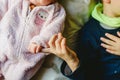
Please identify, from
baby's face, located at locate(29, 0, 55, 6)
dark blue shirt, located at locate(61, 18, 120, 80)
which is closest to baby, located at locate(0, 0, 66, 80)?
baby's face, located at locate(29, 0, 55, 6)

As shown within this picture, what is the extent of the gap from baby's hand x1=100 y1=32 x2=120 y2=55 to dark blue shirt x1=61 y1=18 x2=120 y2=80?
30 millimetres

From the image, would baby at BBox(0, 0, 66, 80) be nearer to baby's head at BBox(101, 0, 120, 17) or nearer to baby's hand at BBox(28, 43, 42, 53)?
baby's hand at BBox(28, 43, 42, 53)

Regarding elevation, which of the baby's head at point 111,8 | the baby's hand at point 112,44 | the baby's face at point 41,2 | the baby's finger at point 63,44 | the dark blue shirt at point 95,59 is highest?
the baby's face at point 41,2

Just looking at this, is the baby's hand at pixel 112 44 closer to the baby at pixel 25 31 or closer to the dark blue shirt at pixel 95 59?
the dark blue shirt at pixel 95 59

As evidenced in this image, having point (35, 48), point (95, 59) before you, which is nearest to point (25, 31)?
point (35, 48)

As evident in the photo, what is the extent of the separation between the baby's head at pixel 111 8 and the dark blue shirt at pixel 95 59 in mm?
51

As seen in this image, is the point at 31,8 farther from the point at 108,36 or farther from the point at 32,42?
the point at 108,36

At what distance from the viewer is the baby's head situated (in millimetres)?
1095

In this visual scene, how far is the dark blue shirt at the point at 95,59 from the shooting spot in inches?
44.4

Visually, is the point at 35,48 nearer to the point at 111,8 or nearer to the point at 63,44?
the point at 63,44

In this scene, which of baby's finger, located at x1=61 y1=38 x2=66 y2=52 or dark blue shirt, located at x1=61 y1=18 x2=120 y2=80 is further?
dark blue shirt, located at x1=61 y1=18 x2=120 y2=80

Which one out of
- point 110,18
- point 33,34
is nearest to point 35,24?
point 33,34

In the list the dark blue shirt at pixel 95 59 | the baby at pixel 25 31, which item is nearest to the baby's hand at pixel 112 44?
the dark blue shirt at pixel 95 59

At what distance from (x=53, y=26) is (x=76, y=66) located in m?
0.15
